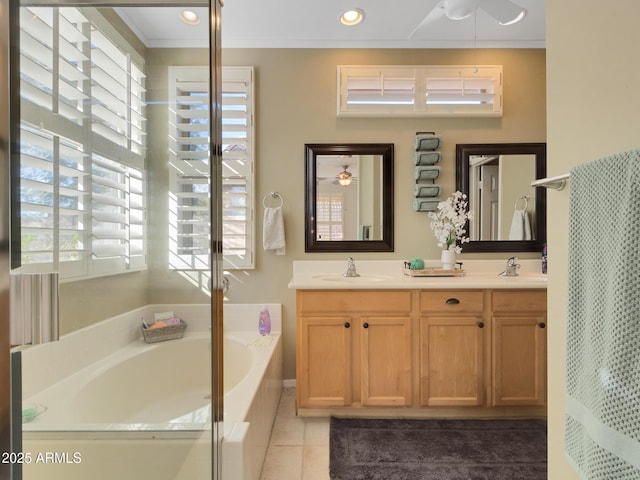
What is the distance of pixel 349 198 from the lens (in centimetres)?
238

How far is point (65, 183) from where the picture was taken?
94 centimetres

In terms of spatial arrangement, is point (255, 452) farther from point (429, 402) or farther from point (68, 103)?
point (68, 103)

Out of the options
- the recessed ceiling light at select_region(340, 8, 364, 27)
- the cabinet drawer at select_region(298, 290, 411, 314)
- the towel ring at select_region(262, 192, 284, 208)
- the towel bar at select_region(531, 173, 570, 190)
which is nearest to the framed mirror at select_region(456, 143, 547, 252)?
the cabinet drawer at select_region(298, 290, 411, 314)

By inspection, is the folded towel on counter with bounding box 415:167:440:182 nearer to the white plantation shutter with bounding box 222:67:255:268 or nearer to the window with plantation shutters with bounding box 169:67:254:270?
the white plantation shutter with bounding box 222:67:255:268

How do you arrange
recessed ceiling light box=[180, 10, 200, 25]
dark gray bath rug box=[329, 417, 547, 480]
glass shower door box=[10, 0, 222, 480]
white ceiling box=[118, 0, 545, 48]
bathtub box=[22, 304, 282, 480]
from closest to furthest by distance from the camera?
glass shower door box=[10, 0, 222, 480], bathtub box=[22, 304, 282, 480], recessed ceiling light box=[180, 10, 200, 25], dark gray bath rug box=[329, 417, 547, 480], white ceiling box=[118, 0, 545, 48]

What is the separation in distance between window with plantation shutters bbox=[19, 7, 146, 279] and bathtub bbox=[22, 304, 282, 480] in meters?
0.29

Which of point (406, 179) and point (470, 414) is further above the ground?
point (406, 179)

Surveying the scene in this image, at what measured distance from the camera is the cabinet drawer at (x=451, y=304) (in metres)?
1.92

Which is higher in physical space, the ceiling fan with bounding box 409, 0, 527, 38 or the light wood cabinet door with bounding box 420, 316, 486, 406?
the ceiling fan with bounding box 409, 0, 527, 38

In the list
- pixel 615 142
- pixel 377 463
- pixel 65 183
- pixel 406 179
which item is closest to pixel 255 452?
pixel 377 463

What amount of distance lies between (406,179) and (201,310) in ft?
5.88

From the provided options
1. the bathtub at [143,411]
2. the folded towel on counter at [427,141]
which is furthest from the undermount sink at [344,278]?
the folded towel on counter at [427,141]

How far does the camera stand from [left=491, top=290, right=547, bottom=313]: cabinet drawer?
1921 millimetres

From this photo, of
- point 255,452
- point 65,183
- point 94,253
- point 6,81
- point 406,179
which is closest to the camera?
point 6,81
